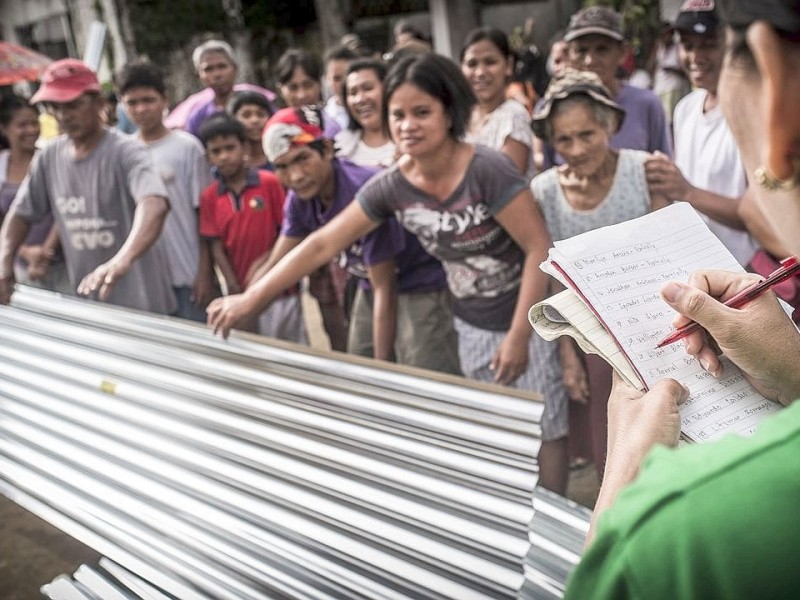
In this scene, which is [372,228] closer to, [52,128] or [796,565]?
[796,565]

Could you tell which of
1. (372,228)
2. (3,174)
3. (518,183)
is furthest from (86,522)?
(3,174)

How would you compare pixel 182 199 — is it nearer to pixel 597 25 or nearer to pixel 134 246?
pixel 134 246

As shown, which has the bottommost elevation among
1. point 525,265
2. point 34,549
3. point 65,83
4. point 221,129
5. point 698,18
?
point 34,549

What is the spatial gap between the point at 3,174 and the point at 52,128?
166 inches

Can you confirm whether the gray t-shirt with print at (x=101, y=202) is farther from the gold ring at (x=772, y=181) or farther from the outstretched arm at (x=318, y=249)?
the gold ring at (x=772, y=181)

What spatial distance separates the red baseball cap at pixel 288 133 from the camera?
8.16 ft

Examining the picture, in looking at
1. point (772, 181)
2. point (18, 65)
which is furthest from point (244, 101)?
point (18, 65)

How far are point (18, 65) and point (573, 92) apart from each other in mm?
6295

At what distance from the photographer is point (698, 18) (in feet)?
7.50

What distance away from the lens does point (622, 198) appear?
193 cm

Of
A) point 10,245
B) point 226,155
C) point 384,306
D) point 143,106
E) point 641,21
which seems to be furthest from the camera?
point 641,21

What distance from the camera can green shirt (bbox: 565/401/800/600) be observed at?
17.8 inches

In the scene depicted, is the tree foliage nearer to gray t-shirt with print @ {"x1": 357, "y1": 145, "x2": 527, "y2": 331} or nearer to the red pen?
gray t-shirt with print @ {"x1": 357, "y1": 145, "x2": 527, "y2": 331}

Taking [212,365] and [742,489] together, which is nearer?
[742,489]
